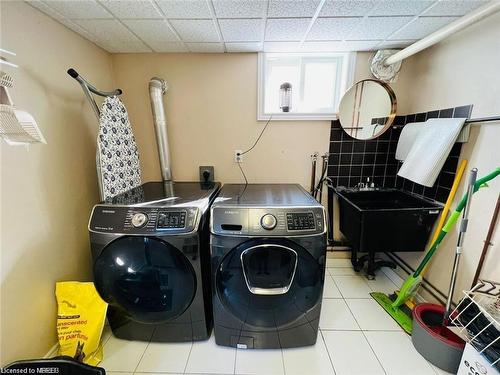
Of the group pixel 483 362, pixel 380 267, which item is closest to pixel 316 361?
pixel 483 362

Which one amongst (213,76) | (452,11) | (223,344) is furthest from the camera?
(213,76)

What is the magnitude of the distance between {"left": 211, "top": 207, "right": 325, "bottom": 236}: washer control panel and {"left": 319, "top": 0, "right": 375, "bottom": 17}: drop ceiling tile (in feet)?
3.60

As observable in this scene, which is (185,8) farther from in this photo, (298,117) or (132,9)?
(298,117)

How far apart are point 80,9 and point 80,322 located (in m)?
1.73

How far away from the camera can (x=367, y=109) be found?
77.8 inches

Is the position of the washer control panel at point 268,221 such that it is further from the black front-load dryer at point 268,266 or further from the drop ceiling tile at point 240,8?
the drop ceiling tile at point 240,8

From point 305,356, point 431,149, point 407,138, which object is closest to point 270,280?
point 305,356

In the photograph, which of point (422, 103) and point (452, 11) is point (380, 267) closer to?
point (422, 103)

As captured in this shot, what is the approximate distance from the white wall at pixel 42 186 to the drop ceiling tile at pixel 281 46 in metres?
1.31

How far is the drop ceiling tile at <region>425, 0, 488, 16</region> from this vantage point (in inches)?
47.1

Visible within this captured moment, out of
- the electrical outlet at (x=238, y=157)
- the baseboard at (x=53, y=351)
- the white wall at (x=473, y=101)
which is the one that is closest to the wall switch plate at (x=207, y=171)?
the electrical outlet at (x=238, y=157)

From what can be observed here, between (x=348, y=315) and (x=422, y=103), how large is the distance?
5.66ft

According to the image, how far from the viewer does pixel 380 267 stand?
7.00 ft

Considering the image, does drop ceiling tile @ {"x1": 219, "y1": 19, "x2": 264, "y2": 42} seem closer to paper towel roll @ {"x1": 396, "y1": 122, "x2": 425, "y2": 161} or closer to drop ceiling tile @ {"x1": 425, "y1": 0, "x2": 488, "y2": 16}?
drop ceiling tile @ {"x1": 425, "y1": 0, "x2": 488, "y2": 16}
